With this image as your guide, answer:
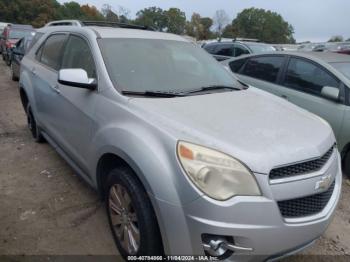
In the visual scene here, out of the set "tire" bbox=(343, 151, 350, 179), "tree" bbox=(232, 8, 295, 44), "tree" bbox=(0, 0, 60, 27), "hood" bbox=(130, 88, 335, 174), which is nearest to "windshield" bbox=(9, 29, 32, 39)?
"tire" bbox=(343, 151, 350, 179)

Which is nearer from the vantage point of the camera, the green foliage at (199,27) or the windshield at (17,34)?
the windshield at (17,34)

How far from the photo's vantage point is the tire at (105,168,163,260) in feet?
8.36

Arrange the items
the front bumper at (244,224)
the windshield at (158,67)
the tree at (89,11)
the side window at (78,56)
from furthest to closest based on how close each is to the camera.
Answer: the tree at (89,11) → the side window at (78,56) → the windshield at (158,67) → the front bumper at (244,224)

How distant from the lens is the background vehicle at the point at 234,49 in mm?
10969

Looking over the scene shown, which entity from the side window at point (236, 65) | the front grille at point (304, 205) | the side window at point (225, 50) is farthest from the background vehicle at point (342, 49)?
the front grille at point (304, 205)

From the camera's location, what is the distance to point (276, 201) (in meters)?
2.31

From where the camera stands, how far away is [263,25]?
83.4 m

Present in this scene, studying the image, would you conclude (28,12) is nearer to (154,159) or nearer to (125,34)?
(125,34)

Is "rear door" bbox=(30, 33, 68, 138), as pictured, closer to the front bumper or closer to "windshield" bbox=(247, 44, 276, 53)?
the front bumper

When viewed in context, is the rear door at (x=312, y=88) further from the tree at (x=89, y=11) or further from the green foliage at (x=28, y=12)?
the tree at (x=89, y=11)

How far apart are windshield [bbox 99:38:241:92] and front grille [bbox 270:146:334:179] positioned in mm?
1261

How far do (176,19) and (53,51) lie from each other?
235 ft

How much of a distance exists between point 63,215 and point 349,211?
9.54 feet

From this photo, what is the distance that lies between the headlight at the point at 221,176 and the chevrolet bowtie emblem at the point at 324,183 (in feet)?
1.63
